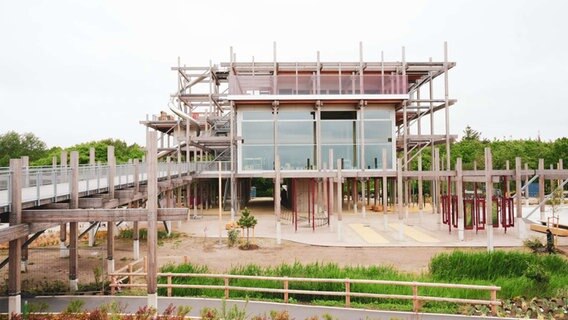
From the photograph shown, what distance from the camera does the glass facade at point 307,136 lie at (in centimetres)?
3416

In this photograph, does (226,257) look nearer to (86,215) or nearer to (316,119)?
(86,215)

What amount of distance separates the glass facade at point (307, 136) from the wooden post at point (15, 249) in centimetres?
2482

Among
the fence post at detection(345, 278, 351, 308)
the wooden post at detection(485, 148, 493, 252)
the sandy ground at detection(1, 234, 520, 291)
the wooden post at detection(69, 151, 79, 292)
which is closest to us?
the fence post at detection(345, 278, 351, 308)

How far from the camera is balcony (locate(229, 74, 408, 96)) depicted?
33.7 metres

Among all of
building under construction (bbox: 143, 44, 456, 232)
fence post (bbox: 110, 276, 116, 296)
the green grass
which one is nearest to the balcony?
building under construction (bbox: 143, 44, 456, 232)

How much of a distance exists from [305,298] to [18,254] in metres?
7.22

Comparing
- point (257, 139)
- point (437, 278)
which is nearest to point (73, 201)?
point (437, 278)

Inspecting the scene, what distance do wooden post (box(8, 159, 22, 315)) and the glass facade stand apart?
81.4 ft

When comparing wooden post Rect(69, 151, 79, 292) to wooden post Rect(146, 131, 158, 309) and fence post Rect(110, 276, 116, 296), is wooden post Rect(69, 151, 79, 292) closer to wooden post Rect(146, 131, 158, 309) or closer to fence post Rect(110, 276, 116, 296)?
fence post Rect(110, 276, 116, 296)

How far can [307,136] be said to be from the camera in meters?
34.7

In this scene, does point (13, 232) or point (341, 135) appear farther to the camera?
point (341, 135)

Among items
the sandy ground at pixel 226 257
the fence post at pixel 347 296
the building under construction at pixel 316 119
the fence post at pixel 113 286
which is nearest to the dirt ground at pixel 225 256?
the sandy ground at pixel 226 257

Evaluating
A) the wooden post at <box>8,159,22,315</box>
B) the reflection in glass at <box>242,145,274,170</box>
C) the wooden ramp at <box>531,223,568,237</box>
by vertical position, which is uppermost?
the reflection in glass at <box>242,145,274,170</box>

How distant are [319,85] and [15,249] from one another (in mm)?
26999
